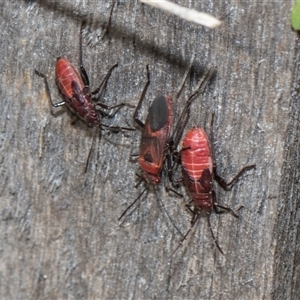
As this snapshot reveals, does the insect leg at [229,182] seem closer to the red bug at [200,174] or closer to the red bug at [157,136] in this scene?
the red bug at [200,174]

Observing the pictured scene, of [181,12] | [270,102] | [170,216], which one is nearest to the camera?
[181,12]

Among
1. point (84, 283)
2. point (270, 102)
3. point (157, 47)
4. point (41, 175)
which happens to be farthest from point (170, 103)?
point (84, 283)

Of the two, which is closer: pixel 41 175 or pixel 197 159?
pixel 197 159

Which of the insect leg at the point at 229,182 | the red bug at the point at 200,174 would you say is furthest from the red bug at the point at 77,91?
the insect leg at the point at 229,182

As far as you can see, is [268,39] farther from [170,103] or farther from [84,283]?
[84,283]

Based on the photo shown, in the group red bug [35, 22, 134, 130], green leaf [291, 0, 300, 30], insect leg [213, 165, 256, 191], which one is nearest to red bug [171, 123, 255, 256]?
insect leg [213, 165, 256, 191]

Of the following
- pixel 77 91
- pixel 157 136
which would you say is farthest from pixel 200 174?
pixel 77 91
